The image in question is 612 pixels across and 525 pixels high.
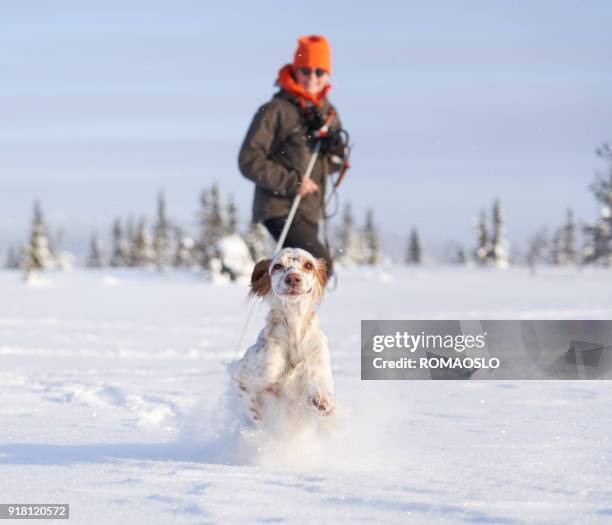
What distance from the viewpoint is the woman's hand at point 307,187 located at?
18.3 feet

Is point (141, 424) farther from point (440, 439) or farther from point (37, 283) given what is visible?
point (37, 283)

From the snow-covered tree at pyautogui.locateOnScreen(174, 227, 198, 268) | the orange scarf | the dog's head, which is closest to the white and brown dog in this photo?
the dog's head

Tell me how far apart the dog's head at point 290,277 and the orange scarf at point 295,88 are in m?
2.35

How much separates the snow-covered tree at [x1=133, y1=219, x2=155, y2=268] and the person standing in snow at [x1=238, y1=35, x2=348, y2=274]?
6692cm

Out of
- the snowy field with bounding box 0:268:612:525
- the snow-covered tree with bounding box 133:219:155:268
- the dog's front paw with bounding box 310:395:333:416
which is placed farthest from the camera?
the snow-covered tree with bounding box 133:219:155:268

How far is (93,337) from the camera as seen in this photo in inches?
464

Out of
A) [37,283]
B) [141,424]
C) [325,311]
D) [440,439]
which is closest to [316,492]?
[440,439]

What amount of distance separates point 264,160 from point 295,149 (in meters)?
0.29

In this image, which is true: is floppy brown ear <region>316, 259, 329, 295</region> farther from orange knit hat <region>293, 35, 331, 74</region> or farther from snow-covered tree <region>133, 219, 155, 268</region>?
snow-covered tree <region>133, 219, 155, 268</region>

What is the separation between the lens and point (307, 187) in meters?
5.62

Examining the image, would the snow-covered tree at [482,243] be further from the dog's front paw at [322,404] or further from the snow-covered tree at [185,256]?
the dog's front paw at [322,404]

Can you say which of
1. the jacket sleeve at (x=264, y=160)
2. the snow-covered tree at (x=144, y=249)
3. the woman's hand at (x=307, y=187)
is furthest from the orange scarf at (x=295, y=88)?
the snow-covered tree at (x=144, y=249)

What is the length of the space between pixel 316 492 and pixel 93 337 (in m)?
9.61

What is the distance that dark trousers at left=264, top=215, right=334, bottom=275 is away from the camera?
5648 mm
